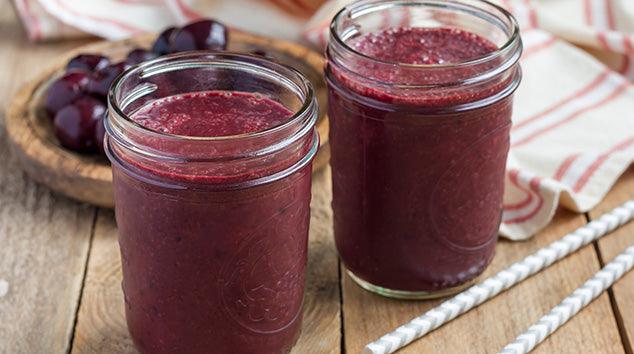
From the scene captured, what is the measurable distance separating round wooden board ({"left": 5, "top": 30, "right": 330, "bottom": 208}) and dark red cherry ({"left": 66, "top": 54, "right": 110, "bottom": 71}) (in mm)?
70

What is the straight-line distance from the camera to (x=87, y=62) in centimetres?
188

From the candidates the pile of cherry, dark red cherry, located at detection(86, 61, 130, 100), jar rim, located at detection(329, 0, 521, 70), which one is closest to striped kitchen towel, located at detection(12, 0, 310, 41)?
the pile of cherry

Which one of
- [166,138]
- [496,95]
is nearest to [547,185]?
[496,95]

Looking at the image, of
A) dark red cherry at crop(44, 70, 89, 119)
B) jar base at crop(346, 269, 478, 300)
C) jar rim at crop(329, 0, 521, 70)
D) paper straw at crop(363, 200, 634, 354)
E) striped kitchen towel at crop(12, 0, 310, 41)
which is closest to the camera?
jar rim at crop(329, 0, 521, 70)

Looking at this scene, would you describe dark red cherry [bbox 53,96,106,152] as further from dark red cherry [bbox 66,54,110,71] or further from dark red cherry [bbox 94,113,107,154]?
dark red cherry [bbox 66,54,110,71]

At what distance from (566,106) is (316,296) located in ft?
2.22

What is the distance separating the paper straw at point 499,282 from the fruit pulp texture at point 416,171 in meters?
0.03

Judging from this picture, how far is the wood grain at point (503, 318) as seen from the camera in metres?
1.43

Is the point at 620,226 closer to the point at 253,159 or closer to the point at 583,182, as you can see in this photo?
the point at 583,182

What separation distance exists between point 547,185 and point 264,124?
611 mm

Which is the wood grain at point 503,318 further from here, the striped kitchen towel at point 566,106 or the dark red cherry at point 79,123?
the dark red cherry at point 79,123

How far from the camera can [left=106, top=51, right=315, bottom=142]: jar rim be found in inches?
45.1

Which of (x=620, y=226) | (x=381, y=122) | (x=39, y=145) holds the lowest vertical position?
(x=620, y=226)

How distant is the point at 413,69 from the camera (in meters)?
1.30
